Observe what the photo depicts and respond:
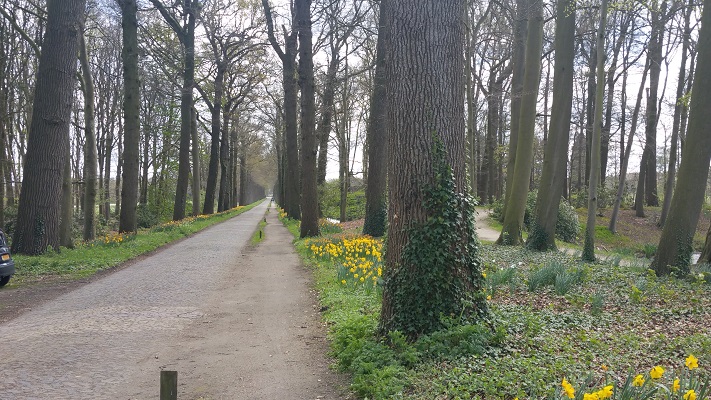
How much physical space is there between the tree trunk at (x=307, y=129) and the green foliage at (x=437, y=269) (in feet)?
40.5

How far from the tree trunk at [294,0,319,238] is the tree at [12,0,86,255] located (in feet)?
24.1

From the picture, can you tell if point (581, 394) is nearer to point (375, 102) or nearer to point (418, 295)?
point (418, 295)

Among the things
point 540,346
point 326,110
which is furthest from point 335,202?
point 540,346

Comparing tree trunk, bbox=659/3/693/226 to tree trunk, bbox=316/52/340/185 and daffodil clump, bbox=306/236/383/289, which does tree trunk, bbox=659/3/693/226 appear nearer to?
tree trunk, bbox=316/52/340/185

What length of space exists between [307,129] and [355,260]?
375 inches

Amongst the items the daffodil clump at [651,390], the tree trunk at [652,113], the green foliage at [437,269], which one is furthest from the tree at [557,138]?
the daffodil clump at [651,390]

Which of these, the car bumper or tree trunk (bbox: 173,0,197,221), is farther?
tree trunk (bbox: 173,0,197,221)

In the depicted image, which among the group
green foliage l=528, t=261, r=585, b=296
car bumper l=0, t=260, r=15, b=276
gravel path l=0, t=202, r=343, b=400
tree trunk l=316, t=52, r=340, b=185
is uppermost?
tree trunk l=316, t=52, r=340, b=185

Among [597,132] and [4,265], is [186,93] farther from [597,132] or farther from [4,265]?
[597,132]

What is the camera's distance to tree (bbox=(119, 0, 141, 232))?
655 inches

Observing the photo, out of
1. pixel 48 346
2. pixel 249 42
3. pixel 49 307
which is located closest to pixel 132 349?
pixel 48 346

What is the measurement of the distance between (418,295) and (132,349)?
3235 millimetres

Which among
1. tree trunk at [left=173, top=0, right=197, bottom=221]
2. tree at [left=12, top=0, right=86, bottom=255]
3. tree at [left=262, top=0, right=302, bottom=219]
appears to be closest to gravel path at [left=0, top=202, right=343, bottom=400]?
tree at [left=12, top=0, right=86, bottom=255]

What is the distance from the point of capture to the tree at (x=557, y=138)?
1438 cm
